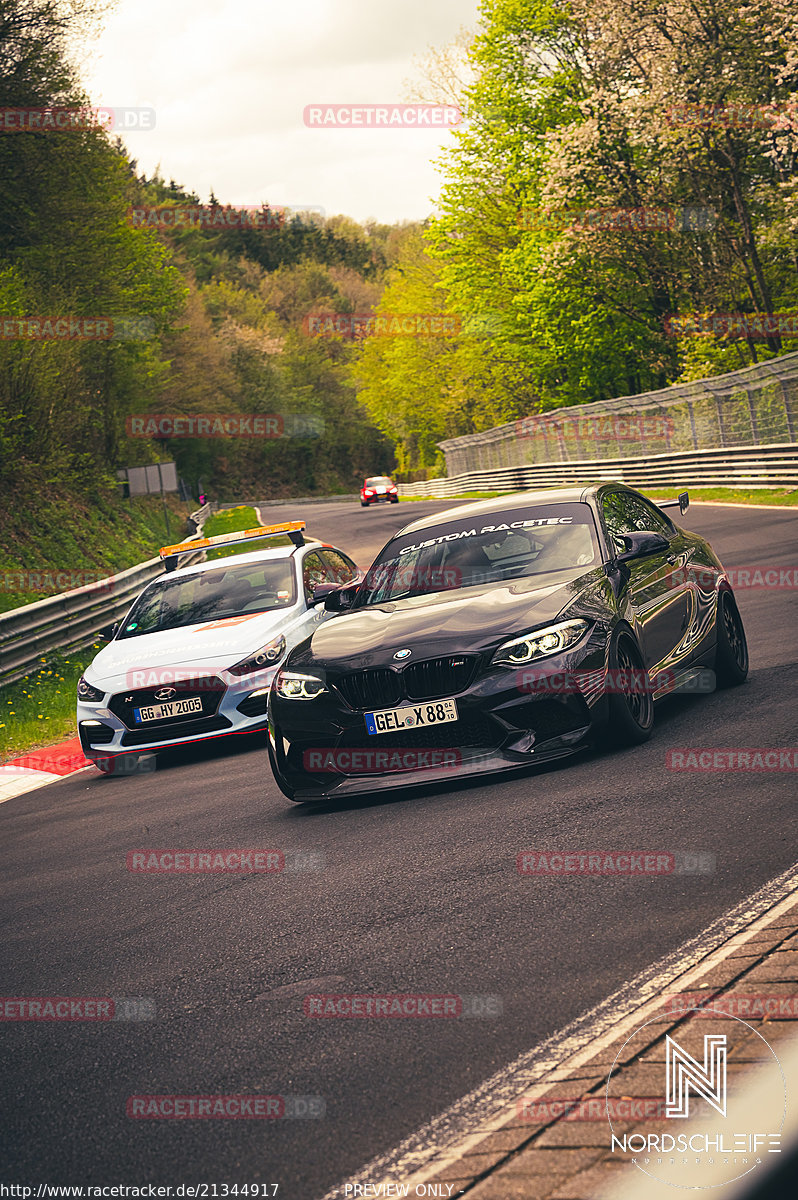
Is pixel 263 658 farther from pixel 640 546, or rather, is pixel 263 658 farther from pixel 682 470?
pixel 682 470

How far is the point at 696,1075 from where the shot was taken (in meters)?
2.96

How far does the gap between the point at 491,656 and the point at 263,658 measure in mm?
3740

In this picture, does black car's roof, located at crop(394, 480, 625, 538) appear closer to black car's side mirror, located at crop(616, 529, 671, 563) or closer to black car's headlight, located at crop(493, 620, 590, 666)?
black car's side mirror, located at crop(616, 529, 671, 563)

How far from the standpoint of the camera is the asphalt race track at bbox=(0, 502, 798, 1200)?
3234 millimetres

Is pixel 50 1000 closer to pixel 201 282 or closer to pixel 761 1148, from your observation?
pixel 761 1148

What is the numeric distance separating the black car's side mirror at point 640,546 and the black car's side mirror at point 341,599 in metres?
1.74

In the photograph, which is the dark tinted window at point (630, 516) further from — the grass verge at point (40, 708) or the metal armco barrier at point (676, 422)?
the metal armco barrier at point (676, 422)

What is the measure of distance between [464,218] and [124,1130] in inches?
2006

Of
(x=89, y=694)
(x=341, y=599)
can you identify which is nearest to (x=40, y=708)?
(x=89, y=694)

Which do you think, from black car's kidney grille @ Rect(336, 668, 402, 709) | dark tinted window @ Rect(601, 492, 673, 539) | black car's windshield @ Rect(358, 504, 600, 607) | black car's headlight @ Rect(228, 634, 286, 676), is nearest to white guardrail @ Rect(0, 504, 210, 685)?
black car's headlight @ Rect(228, 634, 286, 676)

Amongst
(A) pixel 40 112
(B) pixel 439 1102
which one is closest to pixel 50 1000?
(B) pixel 439 1102

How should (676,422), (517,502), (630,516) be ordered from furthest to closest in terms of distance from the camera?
(676,422), (630,516), (517,502)

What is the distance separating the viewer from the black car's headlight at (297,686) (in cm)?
675

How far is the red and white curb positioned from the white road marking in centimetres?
712
